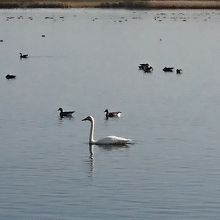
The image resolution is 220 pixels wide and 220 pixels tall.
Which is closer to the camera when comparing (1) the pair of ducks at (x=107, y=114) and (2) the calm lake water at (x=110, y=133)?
(2) the calm lake water at (x=110, y=133)

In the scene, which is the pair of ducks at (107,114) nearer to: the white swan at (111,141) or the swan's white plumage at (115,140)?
the white swan at (111,141)

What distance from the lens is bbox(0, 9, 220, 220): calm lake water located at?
597 inches

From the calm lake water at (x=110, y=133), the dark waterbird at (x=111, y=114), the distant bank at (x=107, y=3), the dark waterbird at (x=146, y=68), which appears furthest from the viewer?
the distant bank at (x=107, y=3)

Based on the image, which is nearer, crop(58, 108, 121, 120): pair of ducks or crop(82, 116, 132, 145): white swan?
crop(82, 116, 132, 145): white swan

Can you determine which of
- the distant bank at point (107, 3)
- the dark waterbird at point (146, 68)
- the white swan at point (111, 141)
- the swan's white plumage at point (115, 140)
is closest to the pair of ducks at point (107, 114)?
the white swan at point (111, 141)

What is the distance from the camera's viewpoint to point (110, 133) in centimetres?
2291

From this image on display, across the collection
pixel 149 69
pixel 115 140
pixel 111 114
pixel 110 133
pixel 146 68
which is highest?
pixel 149 69

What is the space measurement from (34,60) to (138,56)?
19.6 ft

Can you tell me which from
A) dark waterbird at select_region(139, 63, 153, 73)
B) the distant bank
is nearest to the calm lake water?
dark waterbird at select_region(139, 63, 153, 73)

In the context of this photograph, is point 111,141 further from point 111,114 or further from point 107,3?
point 107,3

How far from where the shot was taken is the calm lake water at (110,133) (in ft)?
49.7

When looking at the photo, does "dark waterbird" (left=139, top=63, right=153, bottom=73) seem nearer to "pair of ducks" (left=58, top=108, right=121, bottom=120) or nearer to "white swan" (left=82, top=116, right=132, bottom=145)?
"pair of ducks" (left=58, top=108, right=121, bottom=120)

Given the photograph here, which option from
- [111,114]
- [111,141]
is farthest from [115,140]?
[111,114]

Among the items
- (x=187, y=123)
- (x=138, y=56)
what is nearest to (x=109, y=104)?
(x=187, y=123)
